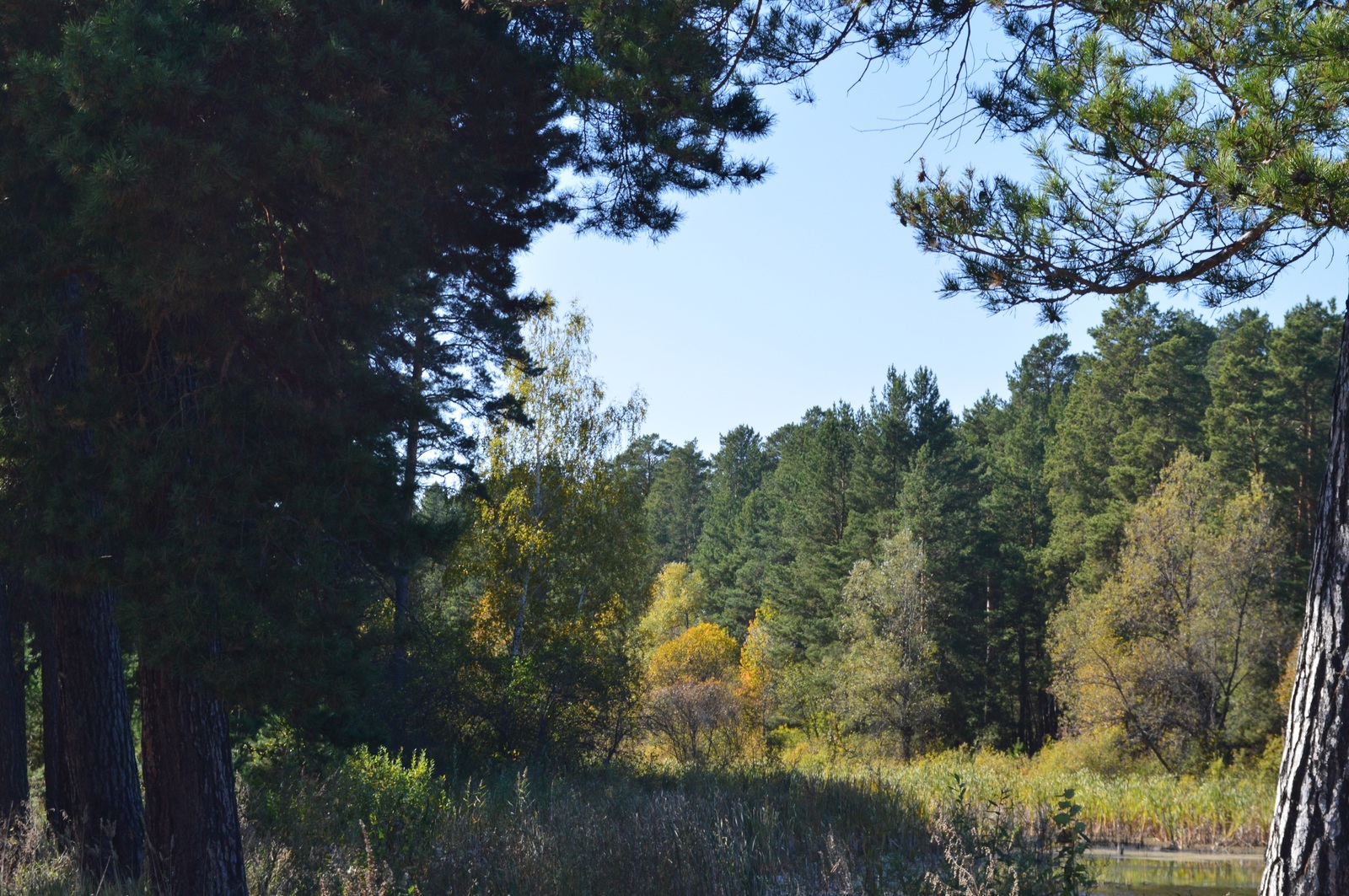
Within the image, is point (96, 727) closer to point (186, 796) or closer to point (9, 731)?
point (186, 796)

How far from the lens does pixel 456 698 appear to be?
1487 centimetres

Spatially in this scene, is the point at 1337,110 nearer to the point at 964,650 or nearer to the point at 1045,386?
the point at 964,650

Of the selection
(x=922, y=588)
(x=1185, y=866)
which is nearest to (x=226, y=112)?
(x=1185, y=866)

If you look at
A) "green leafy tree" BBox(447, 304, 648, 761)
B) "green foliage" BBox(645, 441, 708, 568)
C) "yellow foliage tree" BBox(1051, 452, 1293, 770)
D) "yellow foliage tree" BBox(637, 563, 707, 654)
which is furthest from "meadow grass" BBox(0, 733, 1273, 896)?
"green foliage" BBox(645, 441, 708, 568)

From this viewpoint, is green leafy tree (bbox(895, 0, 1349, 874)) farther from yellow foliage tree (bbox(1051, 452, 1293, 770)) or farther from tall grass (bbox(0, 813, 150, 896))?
yellow foliage tree (bbox(1051, 452, 1293, 770))

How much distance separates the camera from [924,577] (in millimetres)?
31328

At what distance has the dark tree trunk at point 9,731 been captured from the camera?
771 cm

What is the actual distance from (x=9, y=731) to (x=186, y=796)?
4.00m

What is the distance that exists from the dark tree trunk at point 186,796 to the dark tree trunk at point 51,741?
2465 mm

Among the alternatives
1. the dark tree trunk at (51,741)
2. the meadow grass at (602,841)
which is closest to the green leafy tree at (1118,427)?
the meadow grass at (602,841)

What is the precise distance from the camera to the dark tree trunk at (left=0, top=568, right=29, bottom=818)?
25.3 feet

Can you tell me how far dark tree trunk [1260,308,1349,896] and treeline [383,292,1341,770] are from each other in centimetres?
960

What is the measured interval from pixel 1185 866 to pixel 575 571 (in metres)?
11.2

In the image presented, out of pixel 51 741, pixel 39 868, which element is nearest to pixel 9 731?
pixel 51 741
